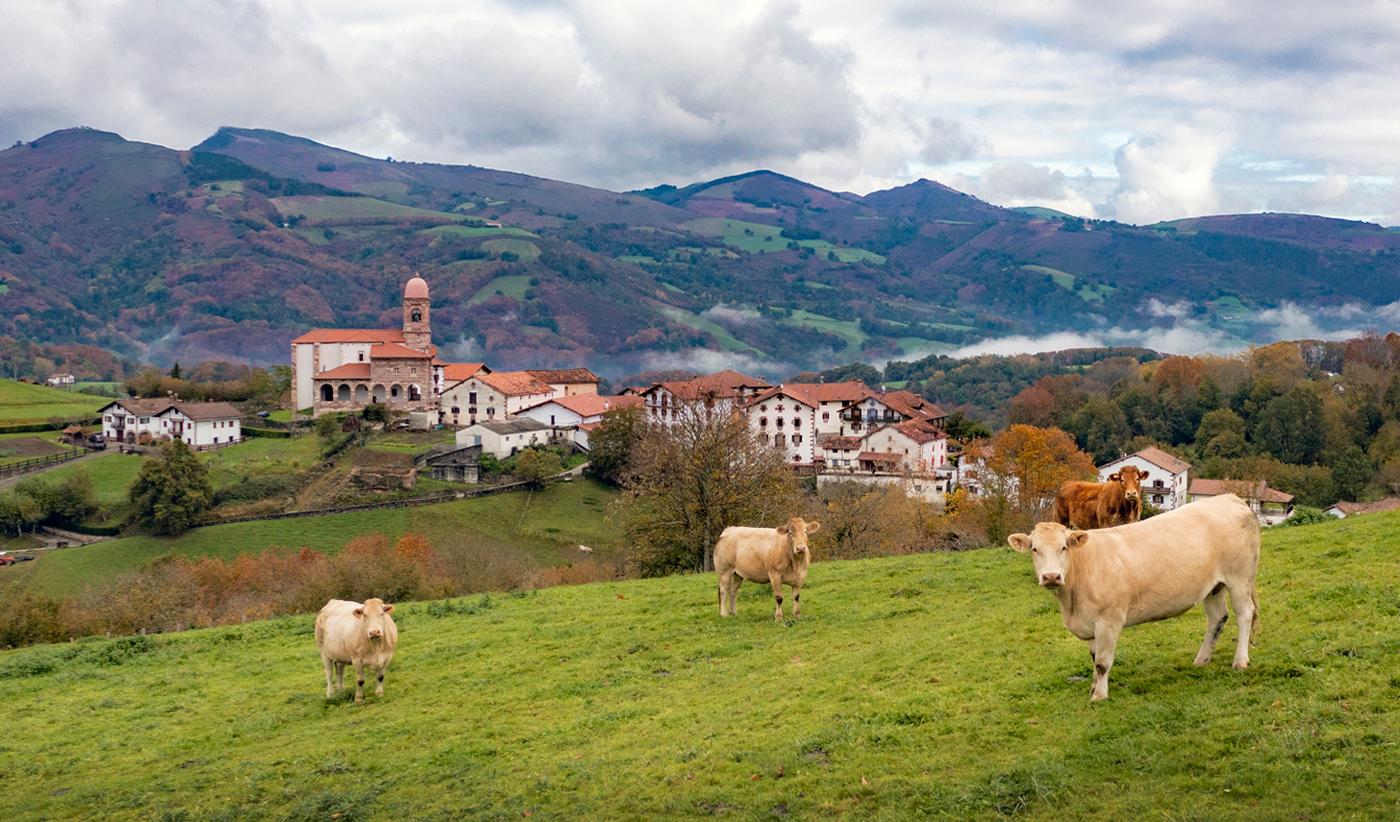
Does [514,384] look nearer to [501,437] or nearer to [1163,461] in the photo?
[501,437]

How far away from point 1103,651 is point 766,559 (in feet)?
25.5

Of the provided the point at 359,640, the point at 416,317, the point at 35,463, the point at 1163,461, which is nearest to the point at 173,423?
the point at 35,463

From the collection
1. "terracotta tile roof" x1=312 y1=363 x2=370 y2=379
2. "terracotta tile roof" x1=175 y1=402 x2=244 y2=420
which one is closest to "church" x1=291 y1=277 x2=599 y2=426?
"terracotta tile roof" x1=312 y1=363 x2=370 y2=379

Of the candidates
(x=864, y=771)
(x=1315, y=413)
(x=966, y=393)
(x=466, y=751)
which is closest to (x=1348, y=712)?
(x=864, y=771)

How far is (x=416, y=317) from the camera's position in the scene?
119 meters

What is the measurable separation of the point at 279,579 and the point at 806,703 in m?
43.1

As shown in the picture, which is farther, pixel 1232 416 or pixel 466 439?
pixel 1232 416

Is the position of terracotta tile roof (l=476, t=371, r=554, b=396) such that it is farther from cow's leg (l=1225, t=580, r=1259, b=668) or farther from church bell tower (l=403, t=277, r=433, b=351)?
cow's leg (l=1225, t=580, r=1259, b=668)

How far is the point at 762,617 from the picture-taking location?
18734 millimetres

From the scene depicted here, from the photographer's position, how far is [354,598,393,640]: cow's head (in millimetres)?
15703

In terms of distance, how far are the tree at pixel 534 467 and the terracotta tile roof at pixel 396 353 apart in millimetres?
27378

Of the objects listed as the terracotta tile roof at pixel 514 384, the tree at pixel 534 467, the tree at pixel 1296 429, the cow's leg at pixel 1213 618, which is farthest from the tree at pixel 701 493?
the tree at pixel 1296 429

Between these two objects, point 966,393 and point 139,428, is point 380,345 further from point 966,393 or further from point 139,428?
point 966,393

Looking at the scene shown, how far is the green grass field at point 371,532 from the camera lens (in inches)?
2562
